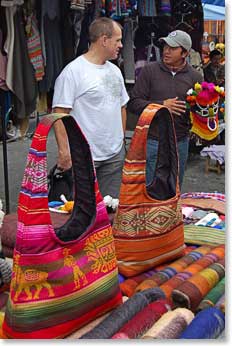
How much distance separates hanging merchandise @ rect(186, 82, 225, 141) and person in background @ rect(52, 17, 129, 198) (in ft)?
1.25

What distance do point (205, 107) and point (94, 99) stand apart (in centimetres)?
52

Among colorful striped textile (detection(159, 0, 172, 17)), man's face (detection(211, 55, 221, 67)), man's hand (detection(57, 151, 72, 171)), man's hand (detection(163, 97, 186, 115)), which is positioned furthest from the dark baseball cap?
man's face (detection(211, 55, 221, 67))

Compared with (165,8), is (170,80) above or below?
below

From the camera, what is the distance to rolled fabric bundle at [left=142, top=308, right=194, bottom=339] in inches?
45.2

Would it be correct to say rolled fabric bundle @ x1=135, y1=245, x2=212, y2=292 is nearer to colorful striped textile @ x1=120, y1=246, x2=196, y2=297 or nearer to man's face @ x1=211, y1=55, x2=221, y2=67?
colorful striped textile @ x1=120, y1=246, x2=196, y2=297

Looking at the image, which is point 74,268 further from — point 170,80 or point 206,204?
point 170,80

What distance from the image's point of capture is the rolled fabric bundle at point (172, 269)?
143 centimetres

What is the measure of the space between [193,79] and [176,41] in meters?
0.23

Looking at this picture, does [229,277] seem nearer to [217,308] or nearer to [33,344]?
[217,308]

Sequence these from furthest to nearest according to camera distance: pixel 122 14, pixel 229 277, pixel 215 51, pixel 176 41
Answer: pixel 215 51, pixel 122 14, pixel 176 41, pixel 229 277

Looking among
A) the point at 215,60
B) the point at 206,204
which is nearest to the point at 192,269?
the point at 206,204

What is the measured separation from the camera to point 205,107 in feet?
7.63

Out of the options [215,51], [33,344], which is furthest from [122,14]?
[33,344]

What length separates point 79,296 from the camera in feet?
3.93
